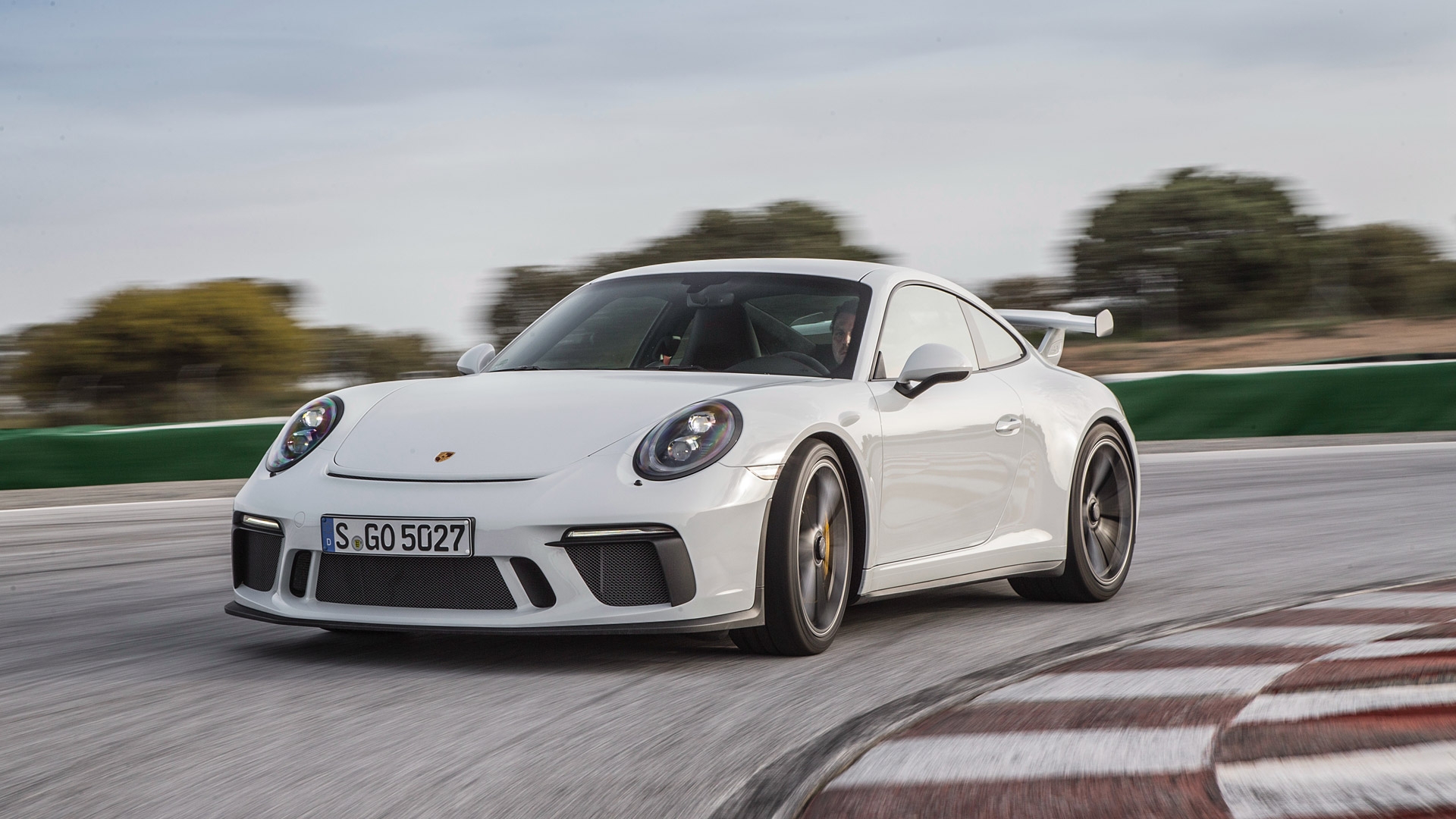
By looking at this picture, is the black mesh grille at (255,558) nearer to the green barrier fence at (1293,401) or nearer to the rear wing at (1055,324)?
the rear wing at (1055,324)

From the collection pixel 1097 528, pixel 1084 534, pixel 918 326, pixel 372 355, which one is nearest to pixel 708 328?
pixel 918 326

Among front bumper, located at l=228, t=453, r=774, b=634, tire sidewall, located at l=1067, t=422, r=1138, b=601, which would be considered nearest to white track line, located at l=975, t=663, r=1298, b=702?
front bumper, located at l=228, t=453, r=774, b=634

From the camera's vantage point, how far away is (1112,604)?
600cm

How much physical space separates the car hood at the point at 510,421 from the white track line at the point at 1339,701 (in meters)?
1.71

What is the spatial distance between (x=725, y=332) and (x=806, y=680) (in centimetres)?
156

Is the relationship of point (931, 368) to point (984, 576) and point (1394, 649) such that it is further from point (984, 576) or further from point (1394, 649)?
point (1394, 649)

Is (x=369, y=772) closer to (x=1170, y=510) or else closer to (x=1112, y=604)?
(x=1112, y=604)

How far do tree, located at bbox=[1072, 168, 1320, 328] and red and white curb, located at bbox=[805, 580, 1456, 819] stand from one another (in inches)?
1116

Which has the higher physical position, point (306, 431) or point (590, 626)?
point (306, 431)

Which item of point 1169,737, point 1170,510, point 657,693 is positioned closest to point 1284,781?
point 1169,737

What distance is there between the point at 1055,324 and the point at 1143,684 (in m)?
2.62

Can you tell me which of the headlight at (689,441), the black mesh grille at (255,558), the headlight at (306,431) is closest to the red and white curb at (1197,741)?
the headlight at (689,441)

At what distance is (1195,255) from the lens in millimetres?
33844

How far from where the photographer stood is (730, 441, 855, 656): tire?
4.47 meters
